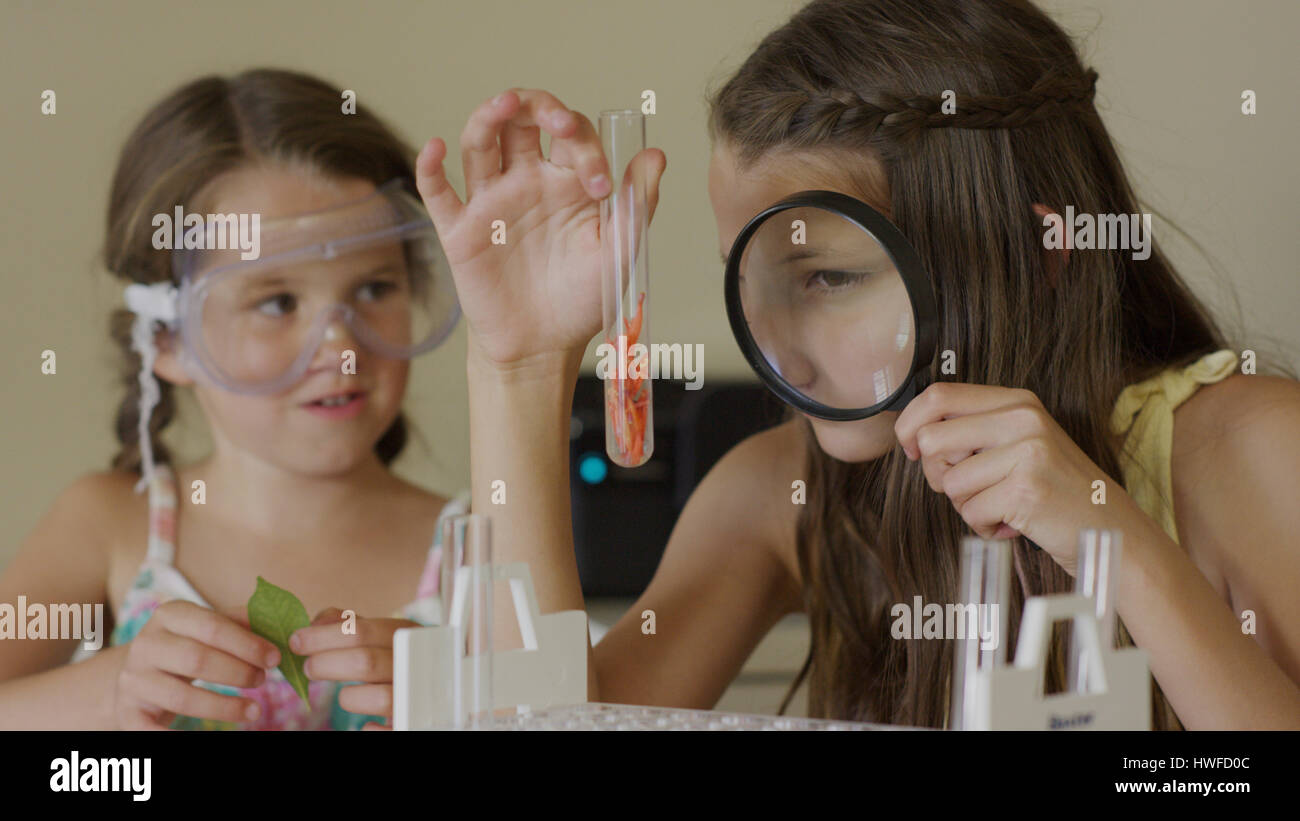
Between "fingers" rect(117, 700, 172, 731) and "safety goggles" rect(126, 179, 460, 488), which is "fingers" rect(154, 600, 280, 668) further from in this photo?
"safety goggles" rect(126, 179, 460, 488)

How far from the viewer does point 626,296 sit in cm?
114

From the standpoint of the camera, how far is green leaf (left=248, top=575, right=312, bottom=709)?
4.78ft

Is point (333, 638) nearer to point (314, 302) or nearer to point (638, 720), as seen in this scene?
point (638, 720)

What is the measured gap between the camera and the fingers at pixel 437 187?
1.23 meters

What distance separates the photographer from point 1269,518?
52.7 inches

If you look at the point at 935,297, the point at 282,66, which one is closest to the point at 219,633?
the point at 935,297

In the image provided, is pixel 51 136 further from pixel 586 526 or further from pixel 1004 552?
pixel 1004 552

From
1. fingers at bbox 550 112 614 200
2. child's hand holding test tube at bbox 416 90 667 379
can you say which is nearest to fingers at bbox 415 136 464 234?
child's hand holding test tube at bbox 416 90 667 379

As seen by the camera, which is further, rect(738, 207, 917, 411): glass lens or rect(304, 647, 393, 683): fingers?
rect(304, 647, 393, 683): fingers

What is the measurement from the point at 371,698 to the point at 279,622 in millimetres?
188

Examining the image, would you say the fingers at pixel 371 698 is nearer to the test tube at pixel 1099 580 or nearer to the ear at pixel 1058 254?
the test tube at pixel 1099 580

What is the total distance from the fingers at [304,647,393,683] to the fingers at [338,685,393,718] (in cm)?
2
